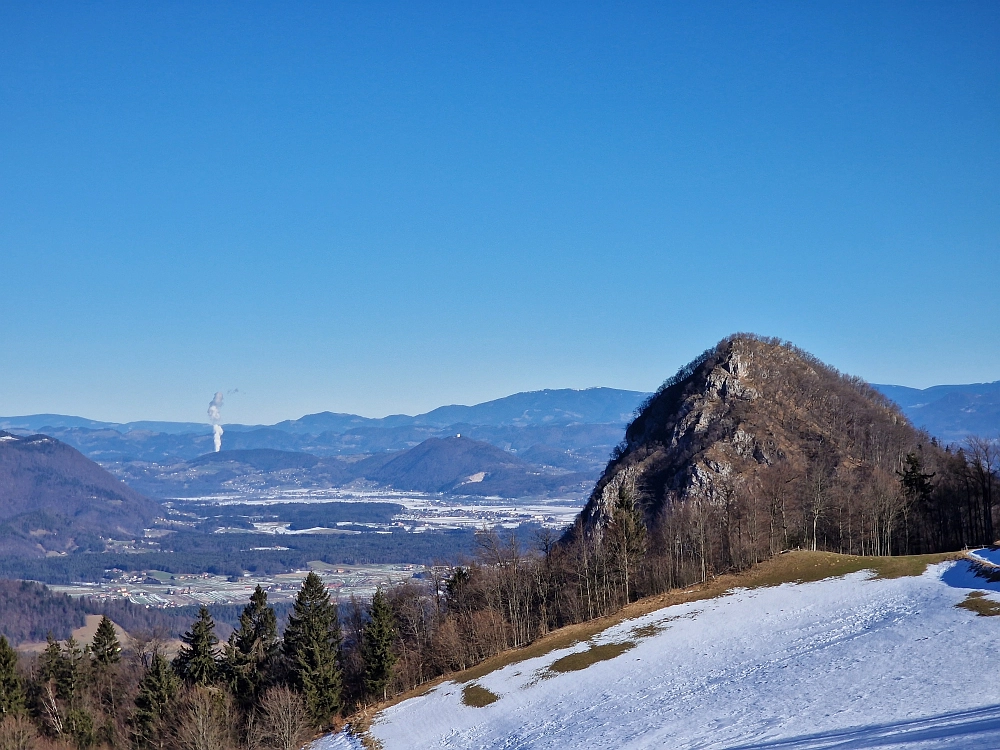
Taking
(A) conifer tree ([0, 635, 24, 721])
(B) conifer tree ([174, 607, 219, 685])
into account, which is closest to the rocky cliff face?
(B) conifer tree ([174, 607, 219, 685])

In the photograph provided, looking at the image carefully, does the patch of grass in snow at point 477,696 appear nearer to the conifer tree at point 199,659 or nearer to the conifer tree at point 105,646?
the conifer tree at point 199,659

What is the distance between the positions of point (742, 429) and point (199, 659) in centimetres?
9302

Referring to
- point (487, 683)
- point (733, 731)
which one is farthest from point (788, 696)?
point (487, 683)

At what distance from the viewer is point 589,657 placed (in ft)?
217

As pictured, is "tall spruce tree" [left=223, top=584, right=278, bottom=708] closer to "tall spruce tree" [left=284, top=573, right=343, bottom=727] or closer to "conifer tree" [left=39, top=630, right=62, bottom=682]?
"tall spruce tree" [left=284, top=573, right=343, bottom=727]

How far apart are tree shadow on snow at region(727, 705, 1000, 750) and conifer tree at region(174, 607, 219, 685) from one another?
4877cm

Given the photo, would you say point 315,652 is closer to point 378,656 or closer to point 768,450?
point 378,656

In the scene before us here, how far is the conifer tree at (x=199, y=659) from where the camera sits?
241ft

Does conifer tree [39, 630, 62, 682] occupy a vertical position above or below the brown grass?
below

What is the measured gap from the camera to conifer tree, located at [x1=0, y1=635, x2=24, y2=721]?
68.0m

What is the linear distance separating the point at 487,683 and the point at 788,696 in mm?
25916

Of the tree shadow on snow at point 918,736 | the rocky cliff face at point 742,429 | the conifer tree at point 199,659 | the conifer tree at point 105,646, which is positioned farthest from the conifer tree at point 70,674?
the rocky cliff face at point 742,429

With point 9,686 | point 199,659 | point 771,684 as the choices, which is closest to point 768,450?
point 771,684

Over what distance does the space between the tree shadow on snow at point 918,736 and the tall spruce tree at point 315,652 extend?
3805 cm
